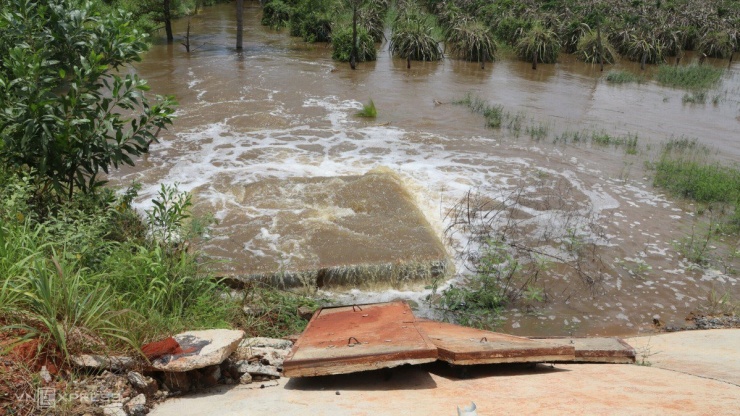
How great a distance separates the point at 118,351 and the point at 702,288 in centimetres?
621

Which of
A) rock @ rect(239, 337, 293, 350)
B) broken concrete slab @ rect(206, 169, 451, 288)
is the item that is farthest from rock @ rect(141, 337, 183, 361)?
broken concrete slab @ rect(206, 169, 451, 288)

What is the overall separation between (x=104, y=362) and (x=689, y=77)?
60.1 feet

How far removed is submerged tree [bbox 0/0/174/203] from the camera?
511 cm

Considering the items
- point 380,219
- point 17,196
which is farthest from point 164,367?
point 380,219

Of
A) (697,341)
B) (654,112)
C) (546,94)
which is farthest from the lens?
(546,94)

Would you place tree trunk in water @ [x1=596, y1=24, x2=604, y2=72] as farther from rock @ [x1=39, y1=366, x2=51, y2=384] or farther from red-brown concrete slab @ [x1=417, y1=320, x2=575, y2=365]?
rock @ [x1=39, y1=366, x2=51, y2=384]

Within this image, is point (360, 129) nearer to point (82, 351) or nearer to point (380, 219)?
point (380, 219)

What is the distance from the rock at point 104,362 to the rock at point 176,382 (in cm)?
20

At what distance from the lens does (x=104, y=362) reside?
3400 millimetres

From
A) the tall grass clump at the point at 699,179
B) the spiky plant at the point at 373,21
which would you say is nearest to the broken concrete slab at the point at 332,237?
the tall grass clump at the point at 699,179

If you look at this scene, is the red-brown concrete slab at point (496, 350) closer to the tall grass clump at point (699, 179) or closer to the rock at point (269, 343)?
the rock at point (269, 343)

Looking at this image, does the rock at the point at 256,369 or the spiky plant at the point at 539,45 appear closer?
the rock at the point at 256,369

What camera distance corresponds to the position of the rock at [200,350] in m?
3.49

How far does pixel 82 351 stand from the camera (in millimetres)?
3453
